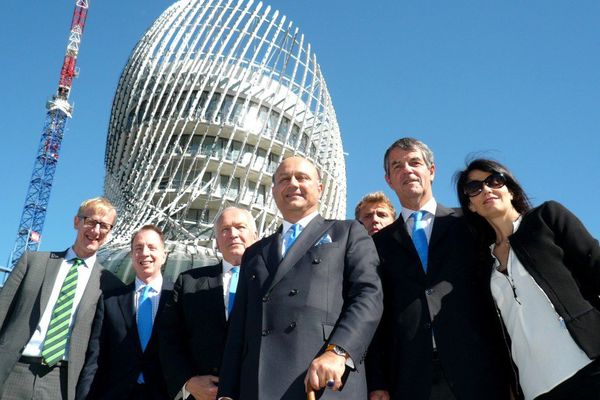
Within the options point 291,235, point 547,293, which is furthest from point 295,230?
point 547,293

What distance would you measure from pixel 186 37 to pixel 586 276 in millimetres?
37211

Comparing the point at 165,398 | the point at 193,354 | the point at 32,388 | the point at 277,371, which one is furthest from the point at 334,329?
the point at 32,388

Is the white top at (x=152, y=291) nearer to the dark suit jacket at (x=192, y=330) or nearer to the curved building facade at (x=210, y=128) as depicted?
the dark suit jacket at (x=192, y=330)

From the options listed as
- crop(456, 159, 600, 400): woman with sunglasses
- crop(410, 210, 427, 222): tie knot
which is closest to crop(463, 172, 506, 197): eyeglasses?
crop(456, 159, 600, 400): woman with sunglasses

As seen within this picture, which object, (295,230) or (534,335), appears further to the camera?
(295,230)

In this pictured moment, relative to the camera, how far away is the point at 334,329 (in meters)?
3.61

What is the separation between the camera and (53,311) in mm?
5762

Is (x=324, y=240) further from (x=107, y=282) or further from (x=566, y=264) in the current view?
(x=107, y=282)

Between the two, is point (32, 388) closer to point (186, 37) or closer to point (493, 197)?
point (493, 197)

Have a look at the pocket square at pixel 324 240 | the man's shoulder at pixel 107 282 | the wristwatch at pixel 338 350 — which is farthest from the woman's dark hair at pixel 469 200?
the man's shoulder at pixel 107 282

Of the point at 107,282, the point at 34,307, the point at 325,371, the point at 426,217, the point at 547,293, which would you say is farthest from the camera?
the point at 107,282

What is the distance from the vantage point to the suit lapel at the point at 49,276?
578 cm

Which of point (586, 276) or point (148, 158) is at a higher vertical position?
point (148, 158)

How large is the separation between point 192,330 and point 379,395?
2019 mm
